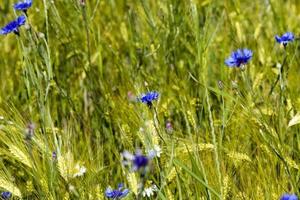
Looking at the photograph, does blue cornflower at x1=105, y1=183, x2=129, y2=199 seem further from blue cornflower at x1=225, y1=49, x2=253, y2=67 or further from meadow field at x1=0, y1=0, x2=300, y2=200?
blue cornflower at x1=225, y1=49, x2=253, y2=67

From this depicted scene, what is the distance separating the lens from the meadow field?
1578mm

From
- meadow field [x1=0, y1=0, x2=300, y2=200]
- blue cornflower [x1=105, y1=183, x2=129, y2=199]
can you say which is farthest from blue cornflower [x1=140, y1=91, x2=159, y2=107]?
blue cornflower [x1=105, y1=183, x2=129, y2=199]

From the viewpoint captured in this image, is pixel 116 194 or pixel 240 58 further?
pixel 240 58

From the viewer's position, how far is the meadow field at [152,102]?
5.18 ft

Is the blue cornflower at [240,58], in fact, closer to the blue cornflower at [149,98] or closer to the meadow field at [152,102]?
the meadow field at [152,102]

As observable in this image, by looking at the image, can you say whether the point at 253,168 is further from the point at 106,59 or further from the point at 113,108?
the point at 106,59

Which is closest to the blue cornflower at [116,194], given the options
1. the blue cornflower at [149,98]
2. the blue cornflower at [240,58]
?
the blue cornflower at [149,98]

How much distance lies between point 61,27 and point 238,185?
89cm

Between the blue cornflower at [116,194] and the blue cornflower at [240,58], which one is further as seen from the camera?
the blue cornflower at [240,58]

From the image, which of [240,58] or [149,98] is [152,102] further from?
[240,58]

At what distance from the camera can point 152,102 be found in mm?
1603

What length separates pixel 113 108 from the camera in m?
2.11

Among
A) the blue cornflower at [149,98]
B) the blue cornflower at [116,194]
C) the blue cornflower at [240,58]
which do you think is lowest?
the blue cornflower at [116,194]

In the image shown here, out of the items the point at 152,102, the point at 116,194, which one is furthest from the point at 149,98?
the point at 116,194
